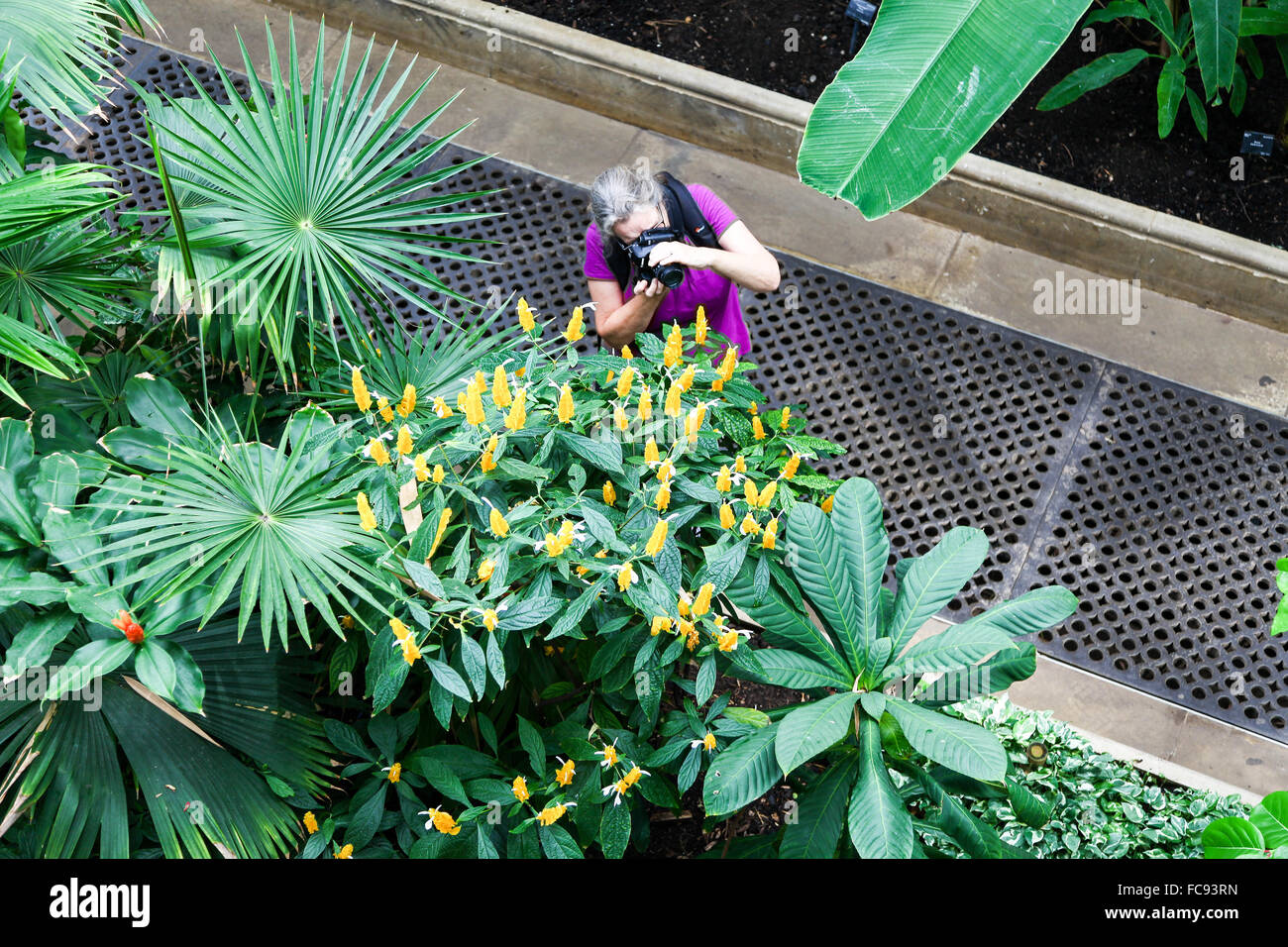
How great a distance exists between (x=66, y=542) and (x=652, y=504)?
1.11 metres

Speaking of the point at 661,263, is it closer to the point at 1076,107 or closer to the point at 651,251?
the point at 651,251

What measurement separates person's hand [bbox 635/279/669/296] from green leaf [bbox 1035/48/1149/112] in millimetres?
2230

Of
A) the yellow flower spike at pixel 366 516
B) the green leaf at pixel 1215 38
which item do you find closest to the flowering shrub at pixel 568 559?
the yellow flower spike at pixel 366 516

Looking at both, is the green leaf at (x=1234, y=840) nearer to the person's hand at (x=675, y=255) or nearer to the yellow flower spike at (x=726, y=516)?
the yellow flower spike at (x=726, y=516)

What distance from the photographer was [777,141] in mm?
4945

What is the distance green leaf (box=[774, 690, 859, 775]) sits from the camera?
2066mm

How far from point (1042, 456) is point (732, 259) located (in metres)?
1.52

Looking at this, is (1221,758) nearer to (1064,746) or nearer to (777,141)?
(1064,746)

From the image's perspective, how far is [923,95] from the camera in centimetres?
212

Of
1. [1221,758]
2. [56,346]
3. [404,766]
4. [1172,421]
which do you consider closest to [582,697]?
[404,766]

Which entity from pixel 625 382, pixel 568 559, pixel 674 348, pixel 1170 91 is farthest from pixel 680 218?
pixel 1170 91

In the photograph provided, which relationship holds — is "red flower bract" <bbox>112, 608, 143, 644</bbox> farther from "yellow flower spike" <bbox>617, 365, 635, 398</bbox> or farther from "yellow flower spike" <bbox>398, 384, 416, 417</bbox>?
"yellow flower spike" <bbox>617, 365, 635, 398</bbox>

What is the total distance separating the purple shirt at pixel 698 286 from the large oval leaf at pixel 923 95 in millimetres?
1338

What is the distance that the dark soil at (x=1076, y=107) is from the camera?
477cm
